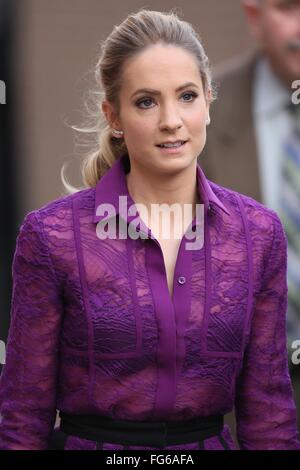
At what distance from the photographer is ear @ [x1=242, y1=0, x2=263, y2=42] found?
3.60 m

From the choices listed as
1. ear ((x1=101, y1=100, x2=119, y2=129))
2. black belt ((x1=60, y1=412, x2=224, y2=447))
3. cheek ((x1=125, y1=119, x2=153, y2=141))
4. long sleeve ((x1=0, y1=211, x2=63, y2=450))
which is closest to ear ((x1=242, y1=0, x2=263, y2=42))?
ear ((x1=101, y1=100, x2=119, y2=129))

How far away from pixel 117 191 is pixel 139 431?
50 centimetres

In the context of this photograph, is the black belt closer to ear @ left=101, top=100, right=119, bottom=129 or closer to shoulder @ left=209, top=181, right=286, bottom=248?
shoulder @ left=209, top=181, right=286, bottom=248

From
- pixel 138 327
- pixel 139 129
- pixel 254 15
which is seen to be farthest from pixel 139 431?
pixel 254 15

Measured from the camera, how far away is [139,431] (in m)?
2.19

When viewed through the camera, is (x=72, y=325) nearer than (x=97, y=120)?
Yes

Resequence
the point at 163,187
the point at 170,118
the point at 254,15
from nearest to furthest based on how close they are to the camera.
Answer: the point at 170,118, the point at 163,187, the point at 254,15

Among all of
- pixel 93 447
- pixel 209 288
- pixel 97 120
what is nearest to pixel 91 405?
pixel 93 447

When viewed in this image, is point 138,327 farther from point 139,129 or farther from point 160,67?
point 160,67

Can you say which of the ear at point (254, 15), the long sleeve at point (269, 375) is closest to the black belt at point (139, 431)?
the long sleeve at point (269, 375)

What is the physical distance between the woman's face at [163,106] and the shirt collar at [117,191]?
0.31ft
